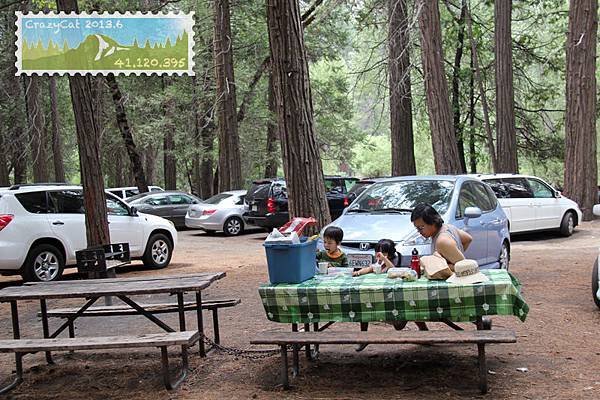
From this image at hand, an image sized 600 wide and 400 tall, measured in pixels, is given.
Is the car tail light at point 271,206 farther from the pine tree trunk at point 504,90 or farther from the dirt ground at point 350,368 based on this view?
the dirt ground at point 350,368

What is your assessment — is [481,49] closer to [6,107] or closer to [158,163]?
[6,107]

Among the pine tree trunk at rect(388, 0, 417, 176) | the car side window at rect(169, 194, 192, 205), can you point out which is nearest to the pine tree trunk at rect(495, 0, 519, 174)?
the pine tree trunk at rect(388, 0, 417, 176)

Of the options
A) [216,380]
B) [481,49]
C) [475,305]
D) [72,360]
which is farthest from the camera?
[481,49]

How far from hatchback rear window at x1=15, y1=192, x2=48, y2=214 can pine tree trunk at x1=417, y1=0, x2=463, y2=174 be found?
1015 cm

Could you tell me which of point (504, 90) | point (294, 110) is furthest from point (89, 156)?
point (504, 90)

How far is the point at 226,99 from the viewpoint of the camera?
2725 cm

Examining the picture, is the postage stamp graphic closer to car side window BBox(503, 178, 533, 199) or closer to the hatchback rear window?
the hatchback rear window

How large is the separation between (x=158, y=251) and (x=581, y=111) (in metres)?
13.7

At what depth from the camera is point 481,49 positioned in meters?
32.2

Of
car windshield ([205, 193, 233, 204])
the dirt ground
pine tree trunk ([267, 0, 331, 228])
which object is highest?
pine tree trunk ([267, 0, 331, 228])

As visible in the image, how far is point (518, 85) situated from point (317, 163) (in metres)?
24.7

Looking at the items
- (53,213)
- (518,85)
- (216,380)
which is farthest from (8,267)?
(518,85)

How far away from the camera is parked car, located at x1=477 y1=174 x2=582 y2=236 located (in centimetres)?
1805

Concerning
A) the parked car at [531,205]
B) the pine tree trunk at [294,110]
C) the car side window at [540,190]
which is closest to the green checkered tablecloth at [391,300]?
the pine tree trunk at [294,110]
